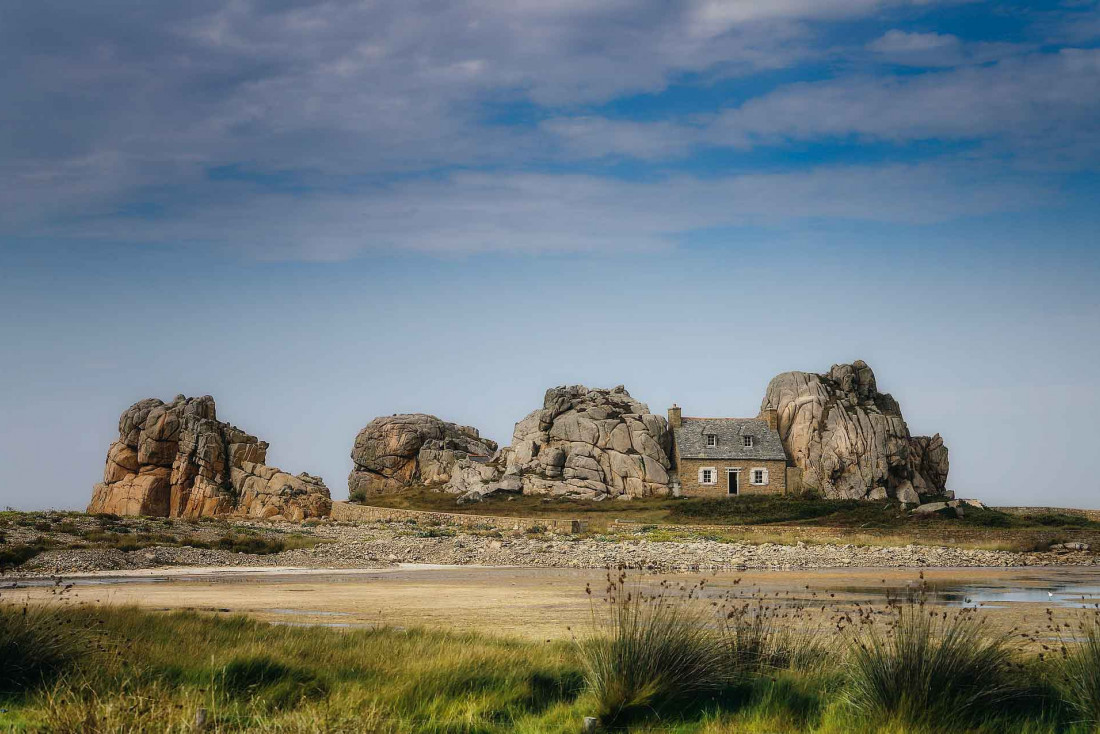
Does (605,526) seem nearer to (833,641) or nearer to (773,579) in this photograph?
(773,579)

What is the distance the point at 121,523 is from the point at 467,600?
34.8 meters

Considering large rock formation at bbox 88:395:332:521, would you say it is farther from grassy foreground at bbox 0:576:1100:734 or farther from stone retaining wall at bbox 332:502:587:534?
grassy foreground at bbox 0:576:1100:734

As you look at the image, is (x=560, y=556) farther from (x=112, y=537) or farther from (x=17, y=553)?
(x=17, y=553)

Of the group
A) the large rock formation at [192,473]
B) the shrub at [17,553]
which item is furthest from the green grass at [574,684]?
the large rock formation at [192,473]

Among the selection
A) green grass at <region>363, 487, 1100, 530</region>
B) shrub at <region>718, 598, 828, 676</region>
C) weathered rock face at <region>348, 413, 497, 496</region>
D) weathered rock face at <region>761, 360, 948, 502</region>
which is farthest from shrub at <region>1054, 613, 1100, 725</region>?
weathered rock face at <region>348, 413, 497, 496</region>

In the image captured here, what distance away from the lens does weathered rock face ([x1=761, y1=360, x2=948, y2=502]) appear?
7444 centimetres

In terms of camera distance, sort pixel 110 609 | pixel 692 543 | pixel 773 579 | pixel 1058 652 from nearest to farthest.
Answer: pixel 1058 652 → pixel 110 609 → pixel 773 579 → pixel 692 543

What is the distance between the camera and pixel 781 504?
6606 centimetres

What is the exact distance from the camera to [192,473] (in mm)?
79250

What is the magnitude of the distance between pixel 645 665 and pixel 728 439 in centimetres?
6820

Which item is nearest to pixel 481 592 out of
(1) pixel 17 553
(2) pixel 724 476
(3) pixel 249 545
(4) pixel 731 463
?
(1) pixel 17 553

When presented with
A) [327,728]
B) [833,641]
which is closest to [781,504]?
[833,641]

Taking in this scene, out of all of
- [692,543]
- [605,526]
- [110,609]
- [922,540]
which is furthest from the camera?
[605,526]

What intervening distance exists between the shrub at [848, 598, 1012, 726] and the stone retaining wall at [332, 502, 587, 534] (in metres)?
44.7
